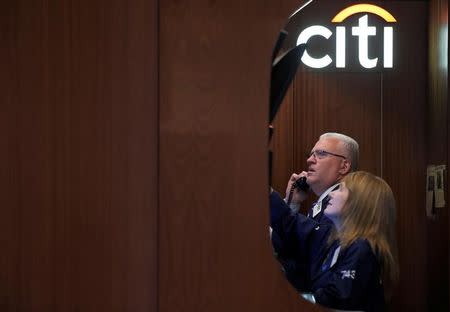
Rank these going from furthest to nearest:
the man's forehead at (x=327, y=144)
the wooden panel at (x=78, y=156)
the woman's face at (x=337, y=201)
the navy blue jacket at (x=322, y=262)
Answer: the man's forehead at (x=327, y=144) → the woman's face at (x=337, y=201) → the navy blue jacket at (x=322, y=262) → the wooden panel at (x=78, y=156)

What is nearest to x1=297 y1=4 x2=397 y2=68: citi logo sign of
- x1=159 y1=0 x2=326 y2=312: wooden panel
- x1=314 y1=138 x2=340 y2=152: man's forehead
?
x1=314 y1=138 x2=340 y2=152: man's forehead

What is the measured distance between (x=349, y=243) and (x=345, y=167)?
387 millimetres

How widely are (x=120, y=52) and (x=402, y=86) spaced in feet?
6.21

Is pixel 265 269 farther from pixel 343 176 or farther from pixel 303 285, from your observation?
pixel 343 176

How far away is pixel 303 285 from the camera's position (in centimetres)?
179

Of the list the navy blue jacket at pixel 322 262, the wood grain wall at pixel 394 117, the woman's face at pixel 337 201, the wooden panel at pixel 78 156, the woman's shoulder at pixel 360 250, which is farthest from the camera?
the wood grain wall at pixel 394 117

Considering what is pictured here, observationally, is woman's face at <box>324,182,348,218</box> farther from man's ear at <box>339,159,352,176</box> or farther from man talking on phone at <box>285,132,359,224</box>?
man's ear at <box>339,159,352,176</box>

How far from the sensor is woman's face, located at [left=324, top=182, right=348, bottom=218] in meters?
1.94

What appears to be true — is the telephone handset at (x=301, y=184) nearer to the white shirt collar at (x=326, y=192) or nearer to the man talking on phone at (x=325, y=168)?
the man talking on phone at (x=325, y=168)

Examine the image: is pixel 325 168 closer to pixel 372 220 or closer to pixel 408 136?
pixel 372 220

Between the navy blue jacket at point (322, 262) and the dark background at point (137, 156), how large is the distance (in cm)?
46

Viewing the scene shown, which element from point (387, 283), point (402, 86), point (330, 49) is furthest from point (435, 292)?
point (330, 49)

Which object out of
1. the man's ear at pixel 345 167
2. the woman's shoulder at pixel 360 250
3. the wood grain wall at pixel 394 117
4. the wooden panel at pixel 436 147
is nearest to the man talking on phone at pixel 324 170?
the man's ear at pixel 345 167

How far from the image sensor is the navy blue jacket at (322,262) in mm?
1703
